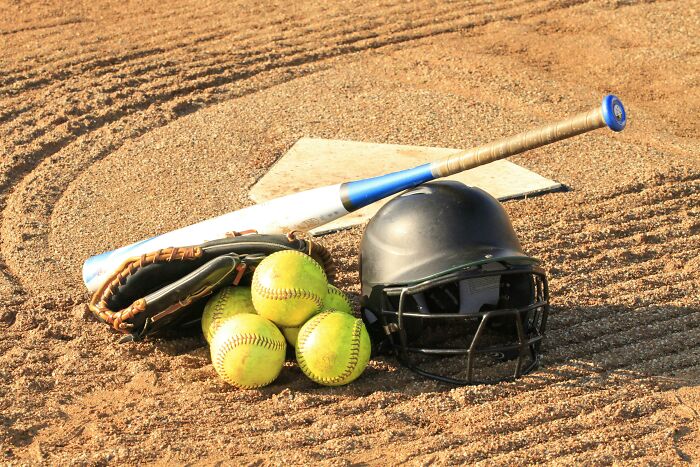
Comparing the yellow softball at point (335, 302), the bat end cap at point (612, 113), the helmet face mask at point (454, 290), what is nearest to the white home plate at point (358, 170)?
the yellow softball at point (335, 302)

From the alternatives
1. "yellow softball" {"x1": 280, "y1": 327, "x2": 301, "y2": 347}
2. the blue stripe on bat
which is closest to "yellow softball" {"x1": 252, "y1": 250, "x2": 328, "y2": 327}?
"yellow softball" {"x1": 280, "y1": 327, "x2": 301, "y2": 347}

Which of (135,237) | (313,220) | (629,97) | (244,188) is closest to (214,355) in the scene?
(313,220)

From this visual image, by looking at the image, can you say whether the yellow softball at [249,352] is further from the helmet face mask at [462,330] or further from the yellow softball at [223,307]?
the helmet face mask at [462,330]

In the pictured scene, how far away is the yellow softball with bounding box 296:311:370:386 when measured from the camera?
391 cm

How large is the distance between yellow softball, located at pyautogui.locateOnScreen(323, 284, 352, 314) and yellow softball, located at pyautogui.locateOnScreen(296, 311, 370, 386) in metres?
0.17

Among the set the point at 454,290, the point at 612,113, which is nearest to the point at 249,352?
the point at 454,290

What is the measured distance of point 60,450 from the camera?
12.1 ft

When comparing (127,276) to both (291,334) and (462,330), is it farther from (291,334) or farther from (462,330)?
(462,330)

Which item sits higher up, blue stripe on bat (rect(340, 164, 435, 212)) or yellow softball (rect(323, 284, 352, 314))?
blue stripe on bat (rect(340, 164, 435, 212))

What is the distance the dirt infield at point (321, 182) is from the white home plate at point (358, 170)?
13 centimetres

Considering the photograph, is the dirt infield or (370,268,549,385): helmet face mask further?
(370,268,549,385): helmet face mask

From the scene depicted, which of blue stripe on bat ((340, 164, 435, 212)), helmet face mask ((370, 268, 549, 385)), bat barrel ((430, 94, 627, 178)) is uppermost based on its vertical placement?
bat barrel ((430, 94, 627, 178))

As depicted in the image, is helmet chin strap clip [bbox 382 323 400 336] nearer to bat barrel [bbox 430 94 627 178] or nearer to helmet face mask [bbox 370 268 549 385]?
helmet face mask [bbox 370 268 549 385]

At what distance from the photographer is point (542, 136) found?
413 centimetres
